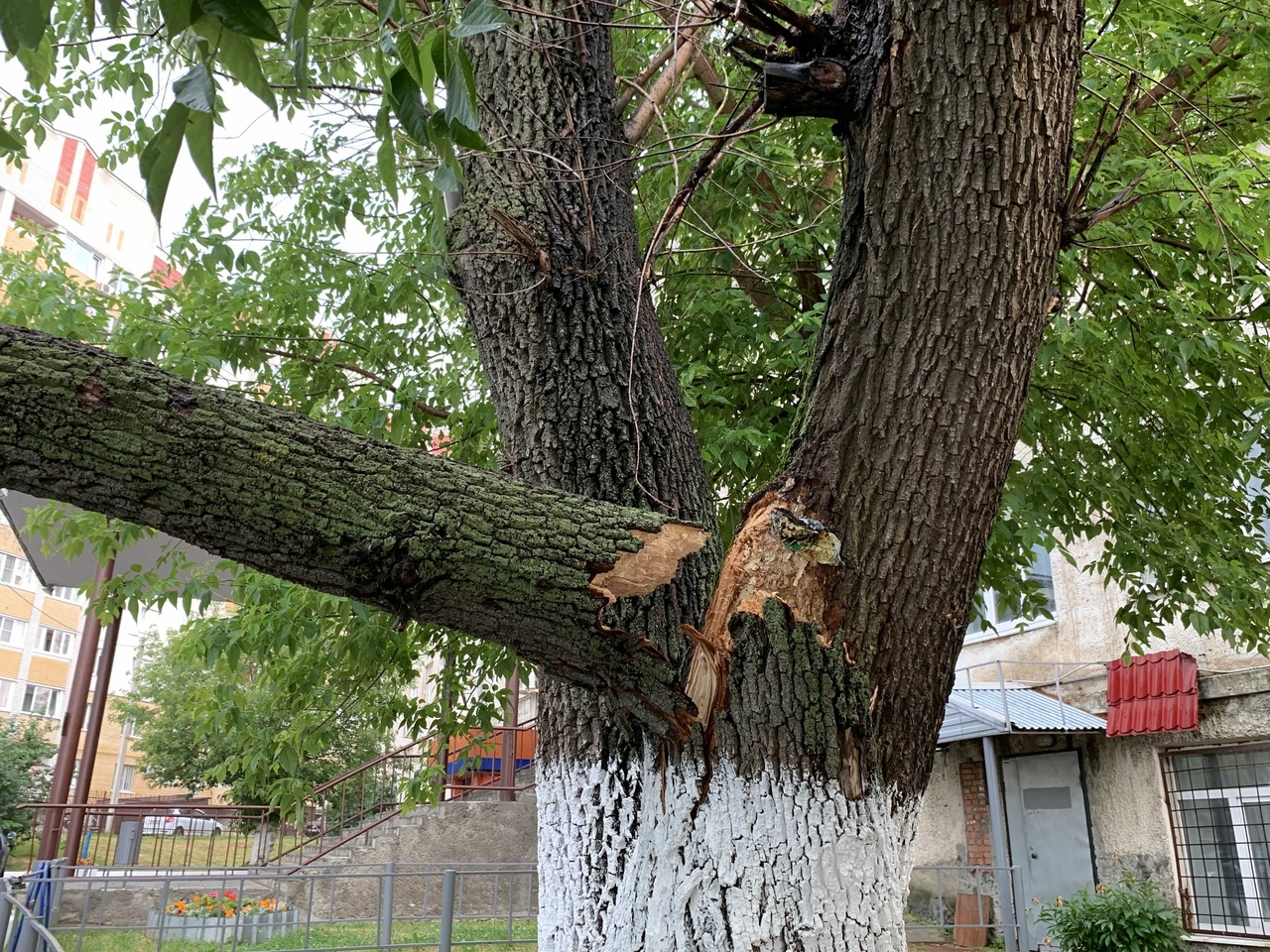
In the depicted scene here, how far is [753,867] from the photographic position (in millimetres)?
1975

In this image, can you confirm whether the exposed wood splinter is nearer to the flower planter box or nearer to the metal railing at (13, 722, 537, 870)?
the flower planter box

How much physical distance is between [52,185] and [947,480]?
131ft

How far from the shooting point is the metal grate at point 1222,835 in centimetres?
827

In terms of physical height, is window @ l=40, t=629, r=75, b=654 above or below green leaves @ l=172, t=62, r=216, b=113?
above

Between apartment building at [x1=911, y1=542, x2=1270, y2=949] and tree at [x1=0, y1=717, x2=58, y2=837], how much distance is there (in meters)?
15.7

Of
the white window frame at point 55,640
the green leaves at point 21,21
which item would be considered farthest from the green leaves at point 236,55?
the white window frame at point 55,640

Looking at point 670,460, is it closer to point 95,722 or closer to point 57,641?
point 95,722

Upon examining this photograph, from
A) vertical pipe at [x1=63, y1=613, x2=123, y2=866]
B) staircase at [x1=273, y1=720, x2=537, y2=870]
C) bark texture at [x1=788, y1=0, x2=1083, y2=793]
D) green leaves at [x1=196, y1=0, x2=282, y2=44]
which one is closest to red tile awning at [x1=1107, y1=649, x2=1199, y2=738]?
staircase at [x1=273, y1=720, x2=537, y2=870]

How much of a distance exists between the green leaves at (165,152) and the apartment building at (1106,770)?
22.5 ft

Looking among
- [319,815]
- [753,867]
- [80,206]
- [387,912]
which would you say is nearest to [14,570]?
[80,206]

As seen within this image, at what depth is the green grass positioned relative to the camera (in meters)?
7.58

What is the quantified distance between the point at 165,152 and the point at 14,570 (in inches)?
1502

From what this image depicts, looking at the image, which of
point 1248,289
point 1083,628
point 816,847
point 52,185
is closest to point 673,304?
point 1248,289

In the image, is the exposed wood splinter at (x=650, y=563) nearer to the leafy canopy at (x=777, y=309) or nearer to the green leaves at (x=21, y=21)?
the green leaves at (x=21, y=21)
